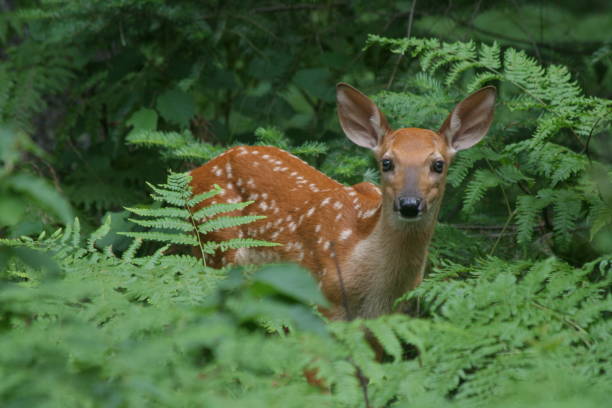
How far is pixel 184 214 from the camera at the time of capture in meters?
2.87

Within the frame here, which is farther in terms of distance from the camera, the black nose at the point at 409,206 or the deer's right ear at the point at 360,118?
the deer's right ear at the point at 360,118

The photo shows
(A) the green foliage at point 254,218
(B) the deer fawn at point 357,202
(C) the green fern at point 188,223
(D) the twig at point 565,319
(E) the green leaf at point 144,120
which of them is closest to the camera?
(A) the green foliage at point 254,218

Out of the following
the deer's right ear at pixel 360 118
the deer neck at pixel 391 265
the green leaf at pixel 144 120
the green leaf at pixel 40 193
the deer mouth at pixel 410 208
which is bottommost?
the deer neck at pixel 391 265

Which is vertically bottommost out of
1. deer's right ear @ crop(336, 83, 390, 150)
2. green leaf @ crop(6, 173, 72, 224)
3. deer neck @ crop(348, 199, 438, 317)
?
deer neck @ crop(348, 199, 438, 317)

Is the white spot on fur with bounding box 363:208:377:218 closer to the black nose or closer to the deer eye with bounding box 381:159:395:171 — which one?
the deer eye with bounding box 381:159:395:171

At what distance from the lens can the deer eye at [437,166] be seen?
12.0 feet

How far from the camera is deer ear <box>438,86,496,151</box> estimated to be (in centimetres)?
380

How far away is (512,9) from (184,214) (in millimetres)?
3387

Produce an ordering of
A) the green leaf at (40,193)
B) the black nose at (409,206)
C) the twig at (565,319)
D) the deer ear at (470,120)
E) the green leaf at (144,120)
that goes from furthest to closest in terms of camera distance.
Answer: the green leaf at (144,120) → the deer ear at (470,120) → the black nose at (409,206) → the twig at (565,319) → the green leaf at (40,193)

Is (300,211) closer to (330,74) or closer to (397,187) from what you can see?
(397,187)

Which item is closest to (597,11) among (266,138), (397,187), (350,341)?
(266,138)

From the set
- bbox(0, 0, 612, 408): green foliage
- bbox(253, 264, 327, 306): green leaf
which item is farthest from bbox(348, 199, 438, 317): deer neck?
bbox(253, 264, 327, 306): green leaf

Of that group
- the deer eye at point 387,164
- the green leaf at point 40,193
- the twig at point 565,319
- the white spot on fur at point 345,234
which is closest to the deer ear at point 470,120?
the deer eye at point 387,164

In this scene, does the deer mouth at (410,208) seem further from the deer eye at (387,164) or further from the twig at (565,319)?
the twig at (565,319)
